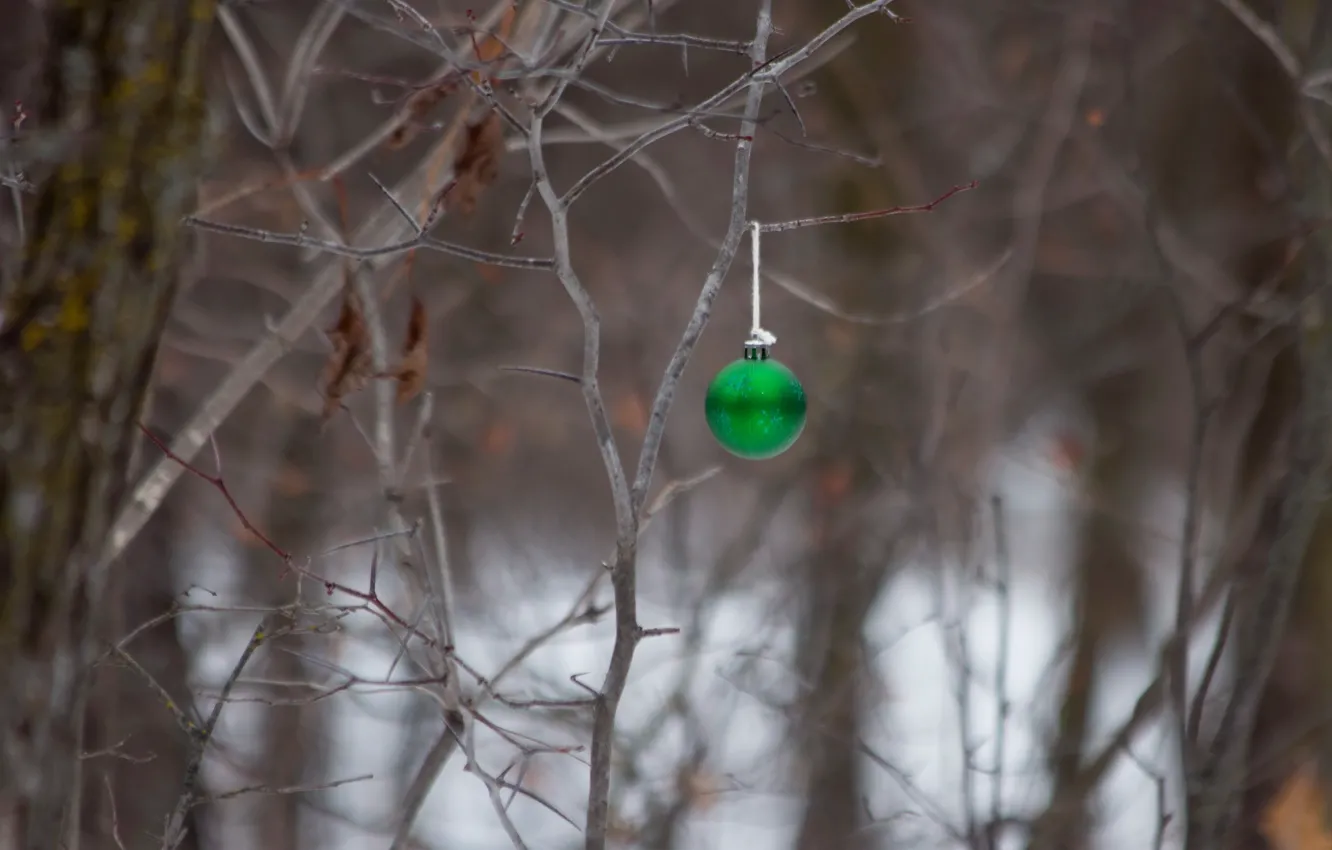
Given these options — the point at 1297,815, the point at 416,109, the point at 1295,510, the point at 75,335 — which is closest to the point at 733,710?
the point at 1297,815

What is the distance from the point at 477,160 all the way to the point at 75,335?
0.77 metres

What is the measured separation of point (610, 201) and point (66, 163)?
5.82m

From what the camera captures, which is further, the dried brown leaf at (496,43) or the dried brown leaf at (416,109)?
the dried brown leaf at (496,43)

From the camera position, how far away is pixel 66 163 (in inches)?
54.4

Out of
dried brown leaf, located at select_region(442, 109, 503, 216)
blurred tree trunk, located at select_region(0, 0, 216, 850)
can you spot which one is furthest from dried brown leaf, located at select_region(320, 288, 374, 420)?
blurred tree trunk, located at select_region(0, 0, 216, 850)

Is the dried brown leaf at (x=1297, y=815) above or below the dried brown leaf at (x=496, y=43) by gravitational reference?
below

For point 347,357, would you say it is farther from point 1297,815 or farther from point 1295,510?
point 1297,815

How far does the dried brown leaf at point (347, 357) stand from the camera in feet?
6.47

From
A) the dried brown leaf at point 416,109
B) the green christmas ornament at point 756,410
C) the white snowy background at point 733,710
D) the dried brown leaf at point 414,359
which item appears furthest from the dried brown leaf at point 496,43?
the white snowy background at point 733,710

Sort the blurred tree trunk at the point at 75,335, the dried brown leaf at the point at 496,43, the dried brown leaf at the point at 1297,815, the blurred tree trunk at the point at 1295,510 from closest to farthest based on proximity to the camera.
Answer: the blurred tree trunk at the point at 75,335 < the dried brown leaf at the point at 496,43 < the blurred tree trunk at the point at 1295,510 < the dried brown leaf at the point at 1297,815

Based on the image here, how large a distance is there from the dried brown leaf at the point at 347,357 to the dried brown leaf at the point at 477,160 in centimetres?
26

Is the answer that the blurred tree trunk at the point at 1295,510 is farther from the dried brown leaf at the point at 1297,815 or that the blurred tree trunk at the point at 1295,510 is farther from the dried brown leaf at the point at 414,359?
the dried brown leaf at the point at 414,359

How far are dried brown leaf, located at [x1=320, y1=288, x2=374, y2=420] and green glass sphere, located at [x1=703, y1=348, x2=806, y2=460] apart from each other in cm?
63

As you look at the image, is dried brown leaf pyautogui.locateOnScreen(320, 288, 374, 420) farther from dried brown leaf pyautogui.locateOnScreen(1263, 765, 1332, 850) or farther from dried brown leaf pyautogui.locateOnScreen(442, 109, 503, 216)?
dried brown leaf pyautogui.locateOnScreen(1263, 765, 1332, 850)
